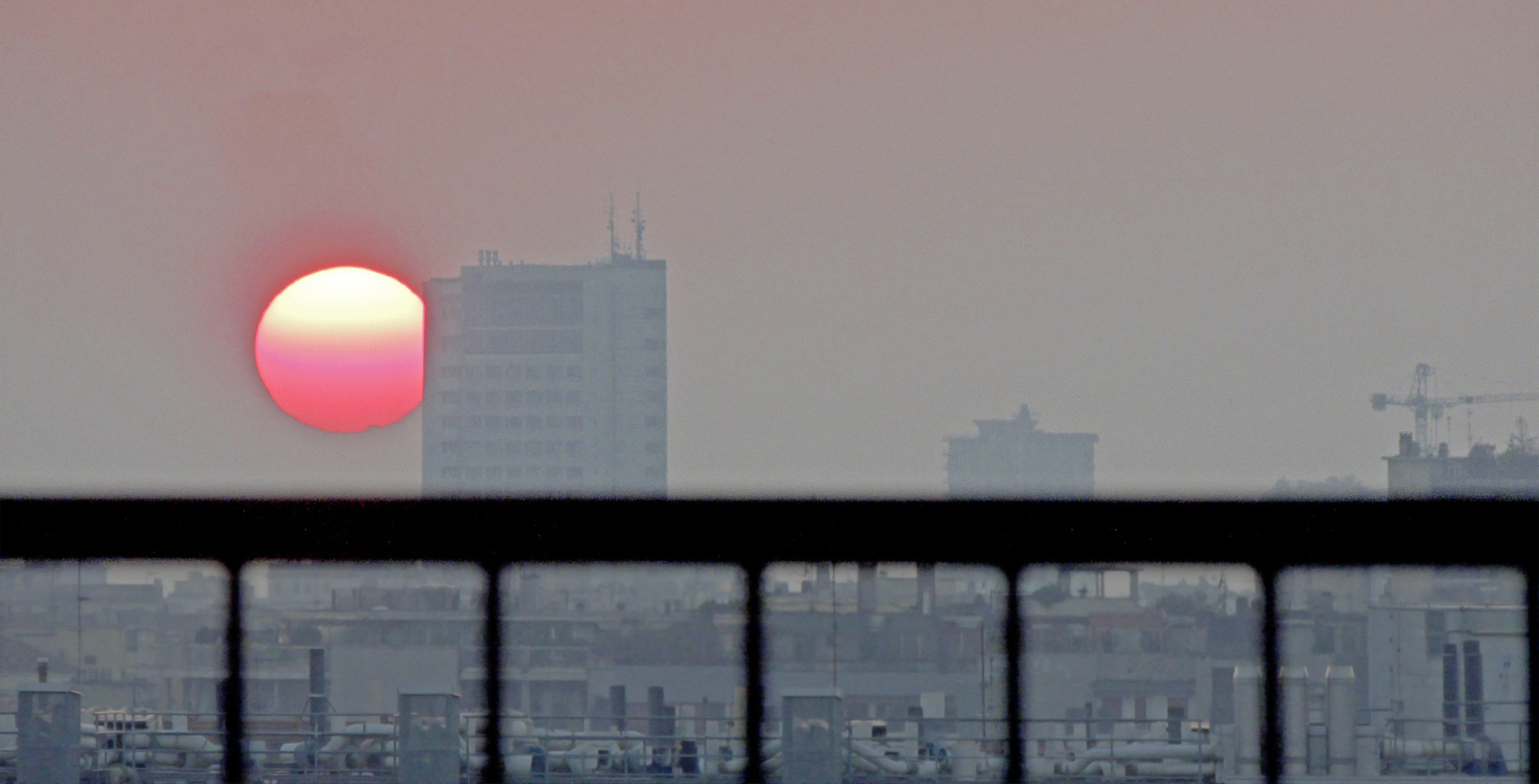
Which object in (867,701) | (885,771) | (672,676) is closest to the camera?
(867,701)

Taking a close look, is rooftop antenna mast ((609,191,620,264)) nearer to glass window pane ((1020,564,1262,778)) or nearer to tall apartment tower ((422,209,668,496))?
tall apartment tower ((422,209,668,496))

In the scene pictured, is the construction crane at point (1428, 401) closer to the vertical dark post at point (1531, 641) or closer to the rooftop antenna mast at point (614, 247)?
the rooftop antenna mast at point (614, 247)

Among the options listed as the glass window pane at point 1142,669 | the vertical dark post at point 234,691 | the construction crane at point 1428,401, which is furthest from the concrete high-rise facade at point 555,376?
the vertical dark post at point 234,691

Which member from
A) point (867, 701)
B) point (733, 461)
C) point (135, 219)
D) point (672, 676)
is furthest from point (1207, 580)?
point (135, 219)

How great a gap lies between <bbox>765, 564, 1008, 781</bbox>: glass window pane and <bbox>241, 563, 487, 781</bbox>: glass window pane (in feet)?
1.33

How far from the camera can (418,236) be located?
44.6 ft

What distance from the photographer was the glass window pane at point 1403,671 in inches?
73.6

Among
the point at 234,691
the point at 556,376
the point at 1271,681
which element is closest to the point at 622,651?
the point at 234,691

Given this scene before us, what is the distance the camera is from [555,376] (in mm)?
12484

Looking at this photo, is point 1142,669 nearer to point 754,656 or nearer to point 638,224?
point 754,656

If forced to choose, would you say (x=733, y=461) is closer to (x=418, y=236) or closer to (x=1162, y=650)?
(x=418, y=236)

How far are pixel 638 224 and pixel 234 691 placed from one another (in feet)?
41.2

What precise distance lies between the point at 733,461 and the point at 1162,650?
7.76 meters

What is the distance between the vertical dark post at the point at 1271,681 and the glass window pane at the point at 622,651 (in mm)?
644
